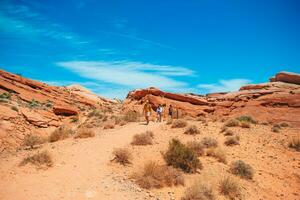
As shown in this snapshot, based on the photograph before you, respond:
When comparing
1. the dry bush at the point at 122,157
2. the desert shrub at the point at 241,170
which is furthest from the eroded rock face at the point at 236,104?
the dry bush at the point at 122,157

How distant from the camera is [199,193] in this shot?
24.2 feet

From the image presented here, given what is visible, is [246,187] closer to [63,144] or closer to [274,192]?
[274,192]

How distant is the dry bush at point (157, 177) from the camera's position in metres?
7.93

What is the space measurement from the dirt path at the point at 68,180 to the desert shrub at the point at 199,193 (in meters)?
1.19

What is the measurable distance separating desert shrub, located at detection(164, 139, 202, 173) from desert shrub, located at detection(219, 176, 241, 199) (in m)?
1.30

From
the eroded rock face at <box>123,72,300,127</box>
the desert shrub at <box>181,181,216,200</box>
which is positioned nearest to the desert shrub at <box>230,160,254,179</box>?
the desert shrub at <box>181,181,216,200</box>

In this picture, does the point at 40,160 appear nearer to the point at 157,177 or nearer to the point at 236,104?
the point at 157,177

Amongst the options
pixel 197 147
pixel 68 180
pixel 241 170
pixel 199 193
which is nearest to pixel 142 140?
pixel 197 147

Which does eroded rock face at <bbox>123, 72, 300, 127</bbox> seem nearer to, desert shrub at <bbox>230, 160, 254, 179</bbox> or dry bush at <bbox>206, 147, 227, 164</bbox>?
dry bush at <bbox>206, 147, 227, 164</bbox>

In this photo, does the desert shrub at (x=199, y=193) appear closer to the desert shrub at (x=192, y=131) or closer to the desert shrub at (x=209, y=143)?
the desert shrub at (x=209, y=143)

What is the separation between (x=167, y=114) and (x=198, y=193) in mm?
25232

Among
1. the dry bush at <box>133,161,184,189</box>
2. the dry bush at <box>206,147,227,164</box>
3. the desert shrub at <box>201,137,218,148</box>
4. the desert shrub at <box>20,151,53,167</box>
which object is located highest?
the desert shrub at <box>201,137,218,148</box>

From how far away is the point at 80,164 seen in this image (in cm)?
939

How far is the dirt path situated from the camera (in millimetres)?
7047
